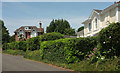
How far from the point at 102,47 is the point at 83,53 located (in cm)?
238

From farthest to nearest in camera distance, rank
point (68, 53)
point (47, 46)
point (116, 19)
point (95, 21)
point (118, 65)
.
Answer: point (95, 21)
point (116, 19)
point (47, 46)
point (68, 53)
point (118, 65)

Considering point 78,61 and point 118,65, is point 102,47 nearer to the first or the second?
point 118,65

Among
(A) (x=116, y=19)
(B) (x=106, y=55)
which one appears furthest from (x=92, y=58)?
(A) (x=116, y=19)

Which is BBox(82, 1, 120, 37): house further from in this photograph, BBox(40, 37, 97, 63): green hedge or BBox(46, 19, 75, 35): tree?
BBox(46, 19, 75, 35): tree

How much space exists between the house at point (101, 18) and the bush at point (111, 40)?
22.2 feet

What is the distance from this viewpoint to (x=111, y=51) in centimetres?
1093

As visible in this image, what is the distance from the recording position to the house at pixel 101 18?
19.1 m

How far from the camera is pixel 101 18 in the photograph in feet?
75.8

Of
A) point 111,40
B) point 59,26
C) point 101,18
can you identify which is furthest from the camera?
point 59,26

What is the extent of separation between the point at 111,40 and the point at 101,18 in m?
13.0

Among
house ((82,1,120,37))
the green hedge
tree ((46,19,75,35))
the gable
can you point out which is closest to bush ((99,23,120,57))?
the green hedge

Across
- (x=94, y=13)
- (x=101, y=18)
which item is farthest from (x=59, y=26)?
(x=101, y=18)

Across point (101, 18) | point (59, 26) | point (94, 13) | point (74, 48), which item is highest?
point (59, 26)

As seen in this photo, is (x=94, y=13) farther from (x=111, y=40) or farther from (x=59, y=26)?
(x=59, y=26)
